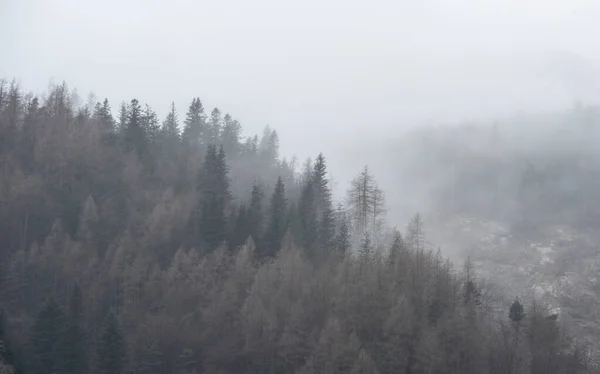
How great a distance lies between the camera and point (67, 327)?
231 ft

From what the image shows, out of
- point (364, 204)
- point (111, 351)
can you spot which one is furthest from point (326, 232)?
point (111, 351)

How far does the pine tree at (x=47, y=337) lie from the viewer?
Answer: 6975cm

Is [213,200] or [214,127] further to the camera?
[214,127]

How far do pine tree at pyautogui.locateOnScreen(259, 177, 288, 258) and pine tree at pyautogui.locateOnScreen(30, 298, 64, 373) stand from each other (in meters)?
28.2

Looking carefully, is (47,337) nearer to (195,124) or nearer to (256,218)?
(256,218)

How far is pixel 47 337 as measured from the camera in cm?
7006

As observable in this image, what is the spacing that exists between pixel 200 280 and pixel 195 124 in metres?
56.0

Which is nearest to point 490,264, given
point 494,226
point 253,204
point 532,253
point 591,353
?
point 532,253

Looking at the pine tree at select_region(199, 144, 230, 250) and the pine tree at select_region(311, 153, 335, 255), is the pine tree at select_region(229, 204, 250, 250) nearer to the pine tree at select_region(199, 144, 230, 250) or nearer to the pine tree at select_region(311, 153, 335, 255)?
the pine tree at select_region(199, 144, 230, 250)

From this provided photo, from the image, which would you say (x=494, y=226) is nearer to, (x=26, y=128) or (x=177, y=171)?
(x=177, y=171)

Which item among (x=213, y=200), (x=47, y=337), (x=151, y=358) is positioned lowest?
(x=151, y=358)

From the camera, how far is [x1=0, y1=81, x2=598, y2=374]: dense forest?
2788 inches

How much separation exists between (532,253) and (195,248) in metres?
93.8

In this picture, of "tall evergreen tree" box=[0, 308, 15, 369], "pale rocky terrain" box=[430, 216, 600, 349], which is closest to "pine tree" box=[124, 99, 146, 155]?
"tall evergreen tree" box=[0, 308, 15, 369]
